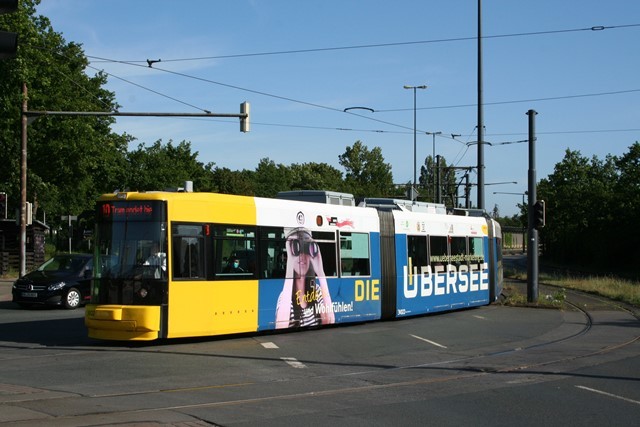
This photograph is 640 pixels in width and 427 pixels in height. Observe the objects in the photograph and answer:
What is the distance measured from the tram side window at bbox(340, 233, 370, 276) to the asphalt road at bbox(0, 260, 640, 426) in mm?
1400

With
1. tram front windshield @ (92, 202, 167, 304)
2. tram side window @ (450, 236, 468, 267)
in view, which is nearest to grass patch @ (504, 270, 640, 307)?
tram side window @ (450, 236, 468, 267)

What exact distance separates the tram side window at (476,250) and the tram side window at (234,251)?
10.0 metres

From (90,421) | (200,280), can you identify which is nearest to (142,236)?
(200,280)

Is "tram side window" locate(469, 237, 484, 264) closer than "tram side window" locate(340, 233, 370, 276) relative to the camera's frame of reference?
No

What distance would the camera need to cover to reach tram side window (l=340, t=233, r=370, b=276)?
17984 millimetres

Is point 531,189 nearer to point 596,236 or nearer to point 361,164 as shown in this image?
point 596,236

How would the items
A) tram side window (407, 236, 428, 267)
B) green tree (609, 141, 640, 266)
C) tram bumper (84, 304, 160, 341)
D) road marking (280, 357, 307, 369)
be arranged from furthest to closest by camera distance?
green tree (609, 141, 640, 266) → tram side window (407, 236, 428, 267) → tram bumper (84, 304, 160, 341) → road marking (280, 357, 307, 369)

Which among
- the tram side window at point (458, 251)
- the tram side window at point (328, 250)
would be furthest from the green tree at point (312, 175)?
the tram side window at point (328, 250)

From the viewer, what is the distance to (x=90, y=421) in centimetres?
799

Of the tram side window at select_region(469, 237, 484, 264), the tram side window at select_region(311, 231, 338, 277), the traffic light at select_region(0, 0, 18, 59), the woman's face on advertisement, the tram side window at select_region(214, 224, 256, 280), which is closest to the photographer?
the traffic light at select_region(0, 0, 18, 59)

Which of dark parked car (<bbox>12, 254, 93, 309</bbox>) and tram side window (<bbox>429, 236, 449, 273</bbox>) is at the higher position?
tram side window (<bbox>429, 236, 449, 273</bbox>)

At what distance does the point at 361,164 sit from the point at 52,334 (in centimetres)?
8584

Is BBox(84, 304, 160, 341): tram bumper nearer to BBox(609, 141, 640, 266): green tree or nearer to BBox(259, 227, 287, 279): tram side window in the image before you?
BBox(259, 227, 287, 279): tram side window

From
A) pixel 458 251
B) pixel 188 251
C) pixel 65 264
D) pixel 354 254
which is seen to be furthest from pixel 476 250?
pixel 65 264
